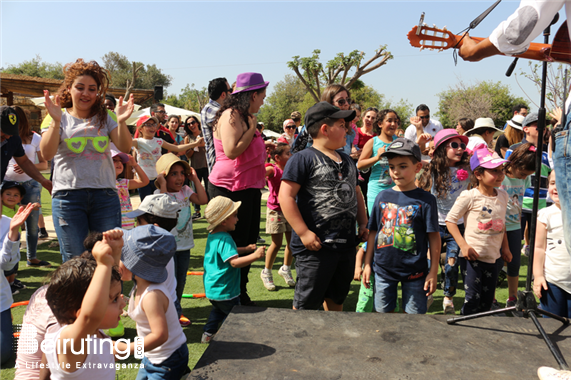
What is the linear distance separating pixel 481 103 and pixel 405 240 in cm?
4639

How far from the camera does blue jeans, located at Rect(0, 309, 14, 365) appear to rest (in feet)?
10.1

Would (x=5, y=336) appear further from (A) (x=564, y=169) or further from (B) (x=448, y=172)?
(B) (x=448, y=172)

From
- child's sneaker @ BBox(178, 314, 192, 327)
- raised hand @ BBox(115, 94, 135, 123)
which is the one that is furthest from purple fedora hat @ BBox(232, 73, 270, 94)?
child's sneaker @ BBox(178, 314, 192, 327)

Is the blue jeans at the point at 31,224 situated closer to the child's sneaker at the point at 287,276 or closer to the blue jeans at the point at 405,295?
the child's sneaker at the point at 287,276

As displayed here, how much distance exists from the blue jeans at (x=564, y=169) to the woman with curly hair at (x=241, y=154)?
240 centimetres

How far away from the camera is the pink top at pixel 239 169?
385 centimetres

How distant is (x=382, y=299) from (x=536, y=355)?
108 cm

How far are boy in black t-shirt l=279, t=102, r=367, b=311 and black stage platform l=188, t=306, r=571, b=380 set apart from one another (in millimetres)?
372

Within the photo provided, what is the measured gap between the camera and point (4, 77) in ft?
60.9

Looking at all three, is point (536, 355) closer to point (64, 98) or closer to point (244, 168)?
point (244, 168)

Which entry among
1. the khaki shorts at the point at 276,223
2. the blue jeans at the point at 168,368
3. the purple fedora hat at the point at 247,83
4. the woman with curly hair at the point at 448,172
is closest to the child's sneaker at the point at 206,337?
the blue jeans at the point at 168,368

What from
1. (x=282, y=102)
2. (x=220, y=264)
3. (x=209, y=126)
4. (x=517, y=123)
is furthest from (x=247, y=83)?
(x=282, y=102)

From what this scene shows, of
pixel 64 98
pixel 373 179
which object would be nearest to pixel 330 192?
pixel 373 179

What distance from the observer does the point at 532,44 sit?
2.41 meters
